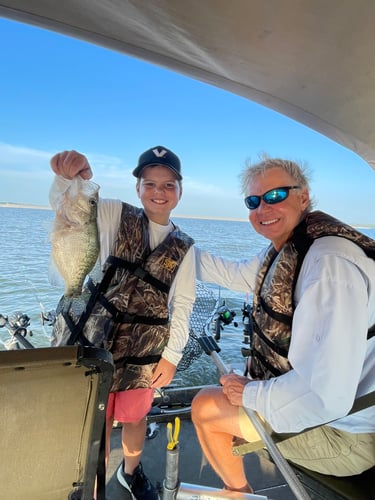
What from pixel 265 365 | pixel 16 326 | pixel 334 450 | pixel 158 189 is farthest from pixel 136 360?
pixel 16 326

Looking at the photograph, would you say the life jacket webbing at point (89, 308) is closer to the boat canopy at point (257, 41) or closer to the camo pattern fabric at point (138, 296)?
the camo pattern fabric at point (138, 296)

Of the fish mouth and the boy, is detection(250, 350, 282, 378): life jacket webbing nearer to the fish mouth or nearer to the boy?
the boy

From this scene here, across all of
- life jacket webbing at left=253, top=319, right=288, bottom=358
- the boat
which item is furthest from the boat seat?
life jacket webbing at left=253, top=319, right=288, bottom=358

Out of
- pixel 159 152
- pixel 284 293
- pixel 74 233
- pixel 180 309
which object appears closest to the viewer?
pixel 74 233

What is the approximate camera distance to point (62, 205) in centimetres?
158

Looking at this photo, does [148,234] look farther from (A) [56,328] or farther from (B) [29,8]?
(B) [29,8]

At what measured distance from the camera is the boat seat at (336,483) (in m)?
1.55

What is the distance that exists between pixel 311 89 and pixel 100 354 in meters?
1.94

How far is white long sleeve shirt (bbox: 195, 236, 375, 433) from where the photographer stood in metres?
1.36

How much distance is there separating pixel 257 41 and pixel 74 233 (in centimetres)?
135

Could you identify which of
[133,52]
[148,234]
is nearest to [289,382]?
[148,234]

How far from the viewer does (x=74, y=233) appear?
62.7 inches

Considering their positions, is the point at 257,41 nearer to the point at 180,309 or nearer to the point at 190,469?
the point at 180,309

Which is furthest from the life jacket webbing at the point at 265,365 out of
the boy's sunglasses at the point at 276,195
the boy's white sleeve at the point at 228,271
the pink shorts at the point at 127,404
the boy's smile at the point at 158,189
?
the boy's smile at the point at 158,189
